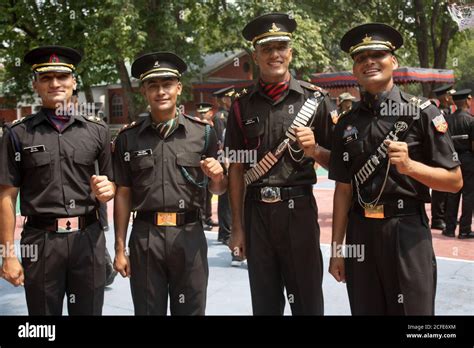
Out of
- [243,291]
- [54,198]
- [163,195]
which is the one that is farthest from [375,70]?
[243,291]

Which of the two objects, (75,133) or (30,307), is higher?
(75,133)

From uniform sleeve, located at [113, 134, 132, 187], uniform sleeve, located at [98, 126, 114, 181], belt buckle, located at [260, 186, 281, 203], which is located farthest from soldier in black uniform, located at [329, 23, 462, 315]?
uniform sleeve, located at [98, 126, 114, 181]

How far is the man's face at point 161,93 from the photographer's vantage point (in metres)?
3.57

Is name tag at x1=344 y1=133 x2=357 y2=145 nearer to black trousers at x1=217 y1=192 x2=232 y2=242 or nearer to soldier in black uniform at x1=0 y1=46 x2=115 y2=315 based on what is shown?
soldier in black uniform at x1=0 y1=46 x2=115 y2=315

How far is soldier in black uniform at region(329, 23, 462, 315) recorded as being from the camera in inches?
121

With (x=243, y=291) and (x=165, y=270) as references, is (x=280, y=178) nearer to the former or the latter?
(x=165, y=270)

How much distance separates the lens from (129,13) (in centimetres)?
1764

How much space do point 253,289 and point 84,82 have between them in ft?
58.6

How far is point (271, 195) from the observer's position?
3.58 meters

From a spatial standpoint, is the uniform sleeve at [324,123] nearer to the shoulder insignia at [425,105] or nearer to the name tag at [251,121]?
the name tag at [251,121]

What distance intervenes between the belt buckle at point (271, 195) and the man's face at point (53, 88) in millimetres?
1558

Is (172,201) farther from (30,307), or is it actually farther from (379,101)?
(379,101)

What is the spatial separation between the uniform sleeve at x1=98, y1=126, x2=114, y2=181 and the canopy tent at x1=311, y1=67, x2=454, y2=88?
16806 millimetres

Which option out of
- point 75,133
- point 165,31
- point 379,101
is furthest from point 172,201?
point 165,31
